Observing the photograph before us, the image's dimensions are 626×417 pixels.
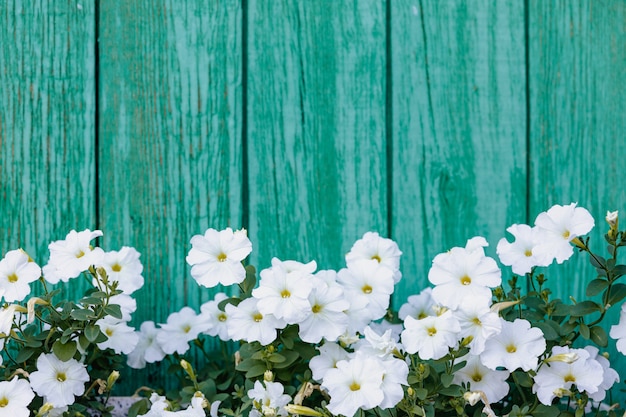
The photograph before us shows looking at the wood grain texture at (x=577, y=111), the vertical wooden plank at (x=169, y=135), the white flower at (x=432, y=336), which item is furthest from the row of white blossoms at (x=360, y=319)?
Answer: the wood grain texture at (x=577, y=111)

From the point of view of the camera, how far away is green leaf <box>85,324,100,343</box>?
1302mm

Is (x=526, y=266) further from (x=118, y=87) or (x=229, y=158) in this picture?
(x=118, y=87)

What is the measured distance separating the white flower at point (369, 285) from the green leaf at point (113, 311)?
15.4 inches

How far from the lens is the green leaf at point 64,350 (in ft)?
4.34

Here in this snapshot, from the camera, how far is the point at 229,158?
1589 mm

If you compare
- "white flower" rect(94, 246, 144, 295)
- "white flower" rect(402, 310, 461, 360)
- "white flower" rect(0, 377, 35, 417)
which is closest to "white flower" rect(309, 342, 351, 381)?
"white flower" rect(402, 310, 461, 360)

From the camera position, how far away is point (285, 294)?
4.40ft

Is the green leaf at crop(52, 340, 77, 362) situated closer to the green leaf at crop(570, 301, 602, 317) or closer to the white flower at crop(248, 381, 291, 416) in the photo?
the white flower at crop(248, 381, 291, 416)

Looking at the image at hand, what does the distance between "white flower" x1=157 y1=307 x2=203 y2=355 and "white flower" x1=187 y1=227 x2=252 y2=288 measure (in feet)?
0.61

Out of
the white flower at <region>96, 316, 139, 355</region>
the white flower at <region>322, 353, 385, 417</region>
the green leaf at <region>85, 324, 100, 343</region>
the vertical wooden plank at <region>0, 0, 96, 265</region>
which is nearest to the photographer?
the white flower at <region>322, 353, 385, 417</region>

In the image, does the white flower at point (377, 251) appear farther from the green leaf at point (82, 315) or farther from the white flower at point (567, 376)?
the green leaf at point (82, 315)

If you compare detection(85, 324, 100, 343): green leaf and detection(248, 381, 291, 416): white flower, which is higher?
detection(85, 324, 100, 343): green leaf

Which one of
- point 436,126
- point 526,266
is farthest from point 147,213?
point 526,266

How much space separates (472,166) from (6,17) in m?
0.98
